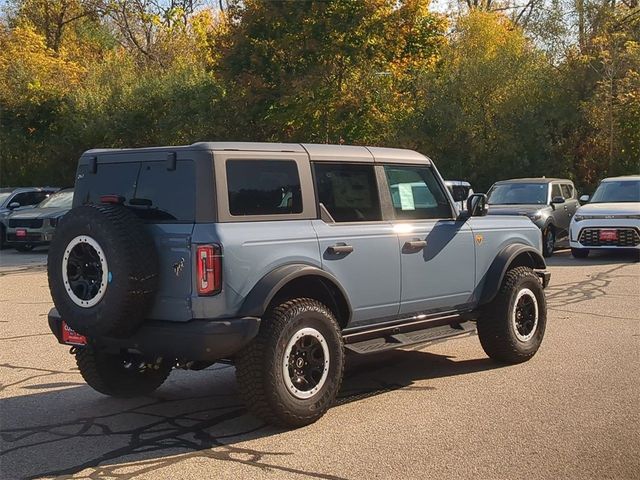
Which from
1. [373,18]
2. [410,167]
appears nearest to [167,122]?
[373,18]

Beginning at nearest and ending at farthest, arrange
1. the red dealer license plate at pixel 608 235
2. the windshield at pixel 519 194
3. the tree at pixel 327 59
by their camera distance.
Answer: the red dealer license plate at pixel 608 235 → the windshield at pixel 519 194 → the tree at pixel 327 59

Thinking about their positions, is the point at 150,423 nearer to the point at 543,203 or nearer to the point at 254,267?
the point at 254,267

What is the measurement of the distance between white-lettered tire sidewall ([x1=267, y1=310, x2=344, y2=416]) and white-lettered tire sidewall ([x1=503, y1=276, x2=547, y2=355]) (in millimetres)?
2122

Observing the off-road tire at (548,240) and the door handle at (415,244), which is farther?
the off-road tire at (548,240)

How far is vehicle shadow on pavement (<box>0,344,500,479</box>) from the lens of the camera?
15.3 ft

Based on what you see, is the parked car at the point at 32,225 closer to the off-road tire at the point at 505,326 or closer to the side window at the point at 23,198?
the side window at the point at 23,198

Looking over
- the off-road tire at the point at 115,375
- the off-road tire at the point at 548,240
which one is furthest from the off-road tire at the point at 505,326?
the off-road tire at the point at 548,240

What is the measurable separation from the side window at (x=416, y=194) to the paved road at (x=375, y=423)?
1434 millimetres

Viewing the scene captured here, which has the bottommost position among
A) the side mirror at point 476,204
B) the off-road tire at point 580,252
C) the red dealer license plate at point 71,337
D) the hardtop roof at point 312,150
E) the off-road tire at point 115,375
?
the off-road tire at point 580,252

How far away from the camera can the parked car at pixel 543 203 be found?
1677cm

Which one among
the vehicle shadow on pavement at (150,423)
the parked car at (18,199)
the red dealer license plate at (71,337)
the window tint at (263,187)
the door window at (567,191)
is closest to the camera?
the vehicle shadow on pavement at (150,423)

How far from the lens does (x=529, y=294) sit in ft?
23.7

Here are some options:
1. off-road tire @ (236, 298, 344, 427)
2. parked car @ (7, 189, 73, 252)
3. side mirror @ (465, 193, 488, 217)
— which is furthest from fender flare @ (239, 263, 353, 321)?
parked car @ (7, 189, 73, 252)

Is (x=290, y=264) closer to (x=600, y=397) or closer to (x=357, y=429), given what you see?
(x=357, y=429)
